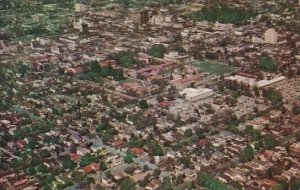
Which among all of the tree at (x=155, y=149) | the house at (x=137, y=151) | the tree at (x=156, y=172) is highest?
the tree at (x=155, y=149)

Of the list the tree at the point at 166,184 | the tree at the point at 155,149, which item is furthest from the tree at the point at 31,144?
the tree at the point at 166,184

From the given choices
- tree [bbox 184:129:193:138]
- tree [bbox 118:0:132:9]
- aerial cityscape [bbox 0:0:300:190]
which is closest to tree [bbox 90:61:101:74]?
aerial cityscape [bbox 0:0:300:190]

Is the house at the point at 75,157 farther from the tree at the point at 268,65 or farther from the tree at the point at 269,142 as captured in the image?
the tree at the point at 268,65

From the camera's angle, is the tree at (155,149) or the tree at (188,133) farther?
the tree at (188,133)

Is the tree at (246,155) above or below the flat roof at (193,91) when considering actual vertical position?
below

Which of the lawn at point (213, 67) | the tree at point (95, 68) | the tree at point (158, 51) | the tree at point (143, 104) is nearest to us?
the tree at point (143, 104)

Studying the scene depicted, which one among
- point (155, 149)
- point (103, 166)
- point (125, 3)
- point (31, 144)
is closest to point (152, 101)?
point (155, 149)

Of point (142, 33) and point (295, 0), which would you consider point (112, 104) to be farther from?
point (295, 0)

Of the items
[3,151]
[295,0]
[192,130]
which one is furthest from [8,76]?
[295,0]
